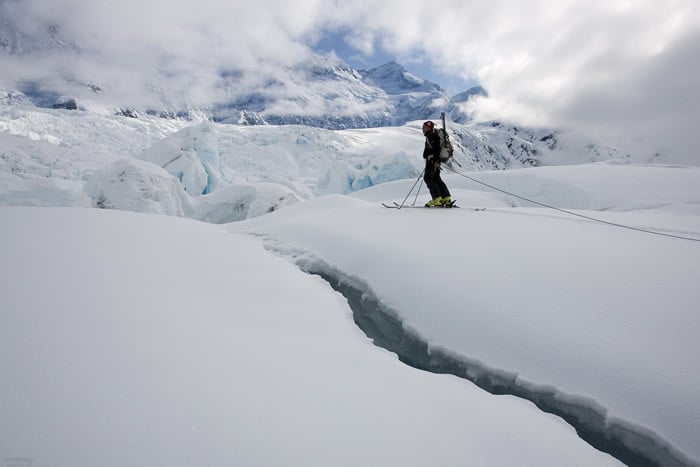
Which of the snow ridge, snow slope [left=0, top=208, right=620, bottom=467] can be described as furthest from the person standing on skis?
snow slope [left=0, top=208, right=620, bottom=467]

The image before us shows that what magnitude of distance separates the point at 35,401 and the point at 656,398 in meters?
2.83

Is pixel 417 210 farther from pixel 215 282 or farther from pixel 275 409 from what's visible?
pixel 275 409

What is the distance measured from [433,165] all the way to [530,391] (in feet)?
13.5

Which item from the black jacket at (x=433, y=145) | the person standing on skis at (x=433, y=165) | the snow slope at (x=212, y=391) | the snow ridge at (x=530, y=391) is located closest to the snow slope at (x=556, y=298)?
the snow ridge at (x=530, y=391)

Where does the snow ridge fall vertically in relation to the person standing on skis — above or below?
below

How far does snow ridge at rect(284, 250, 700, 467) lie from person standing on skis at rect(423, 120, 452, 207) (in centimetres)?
296

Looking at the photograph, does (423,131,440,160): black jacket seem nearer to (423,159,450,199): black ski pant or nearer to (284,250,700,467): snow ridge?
(423,159,450,199): black ski pant

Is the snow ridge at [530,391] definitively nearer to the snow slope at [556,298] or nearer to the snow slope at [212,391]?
the snow slope at [556,298]

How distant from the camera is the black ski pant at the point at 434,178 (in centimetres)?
561

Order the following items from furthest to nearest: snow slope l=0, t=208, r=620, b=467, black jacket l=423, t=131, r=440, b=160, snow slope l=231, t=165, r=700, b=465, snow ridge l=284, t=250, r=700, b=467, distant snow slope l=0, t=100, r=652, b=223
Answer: distant snow slope l=0, t=100, r=652, b=223 → black jacket l=423, t=131, r=440, b=160 → snow slope l=231, t=165, r=700, b=465 → snow ridge l=284, t=250, r=700, b=467 → snow slope l=0, t=208, r=620, b=467

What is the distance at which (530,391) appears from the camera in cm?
208

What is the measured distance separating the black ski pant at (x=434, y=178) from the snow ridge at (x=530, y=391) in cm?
295

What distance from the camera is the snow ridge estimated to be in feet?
5.56

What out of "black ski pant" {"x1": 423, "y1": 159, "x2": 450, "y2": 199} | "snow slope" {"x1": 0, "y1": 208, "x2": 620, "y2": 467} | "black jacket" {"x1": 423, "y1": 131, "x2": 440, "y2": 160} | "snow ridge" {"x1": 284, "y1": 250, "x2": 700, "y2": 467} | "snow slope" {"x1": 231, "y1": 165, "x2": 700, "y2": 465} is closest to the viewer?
"snow slope" {"x1": 0, "y1": 208, "x2": 620, "y2": 467}
